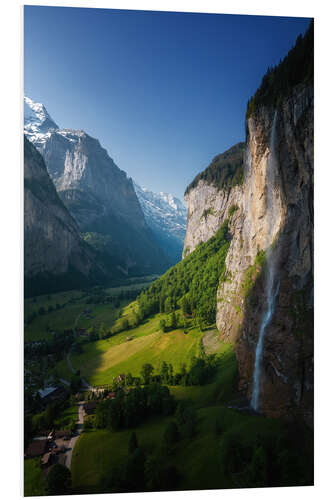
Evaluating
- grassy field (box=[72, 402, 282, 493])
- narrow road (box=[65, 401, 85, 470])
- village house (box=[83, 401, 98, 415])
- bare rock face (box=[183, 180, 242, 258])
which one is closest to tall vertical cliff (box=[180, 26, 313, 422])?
grassy field (box=[72, 402, 282, 493])

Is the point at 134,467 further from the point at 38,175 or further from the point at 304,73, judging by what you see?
the point at 38,175

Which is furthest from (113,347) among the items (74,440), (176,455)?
(176,455)

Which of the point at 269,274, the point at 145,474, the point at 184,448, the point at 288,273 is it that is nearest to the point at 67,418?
the point at 184,448

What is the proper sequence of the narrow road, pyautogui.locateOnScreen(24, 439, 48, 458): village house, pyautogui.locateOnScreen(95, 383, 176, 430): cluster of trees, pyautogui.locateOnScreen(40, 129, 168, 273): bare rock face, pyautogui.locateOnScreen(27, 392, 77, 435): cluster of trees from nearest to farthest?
pyautogui.locateOnScreen(24, 439, 48, 458): village house < the narrow road < pyautogui.locateOnScreen(27, 392, 77, 435): cluster of trees < pyautogui.locateOnScreen(95, 383, 176, 430): cluster of trees < pyautogui.locateOnScreen(40, 129, 168, 273): bare rock face

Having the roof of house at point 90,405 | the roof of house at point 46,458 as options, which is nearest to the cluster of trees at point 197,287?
the roof of house at point 90,405

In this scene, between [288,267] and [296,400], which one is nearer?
[296,400]

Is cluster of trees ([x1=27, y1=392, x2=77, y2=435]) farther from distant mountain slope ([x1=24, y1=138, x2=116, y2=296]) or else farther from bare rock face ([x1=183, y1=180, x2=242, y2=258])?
distant mountain slope ([x1=24, y1=138, x2=116, y2=296])
